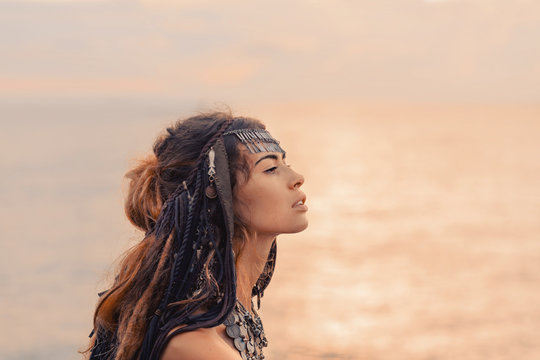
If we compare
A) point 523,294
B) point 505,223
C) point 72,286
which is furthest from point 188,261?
point 505,223

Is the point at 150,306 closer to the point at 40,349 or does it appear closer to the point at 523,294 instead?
the point at 40,349

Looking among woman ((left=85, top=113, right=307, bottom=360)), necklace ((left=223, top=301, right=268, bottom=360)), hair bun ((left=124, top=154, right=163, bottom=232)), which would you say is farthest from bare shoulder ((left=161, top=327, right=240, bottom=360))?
hair bun ((left=124, top=154, right=163, bottom=232))

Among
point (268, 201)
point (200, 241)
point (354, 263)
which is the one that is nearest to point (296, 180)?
point (268, 201)

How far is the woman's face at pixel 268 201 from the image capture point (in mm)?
4121

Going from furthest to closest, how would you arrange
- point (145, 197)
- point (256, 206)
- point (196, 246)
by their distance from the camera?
point (145, 197), point (256, 206), point (196, 246)

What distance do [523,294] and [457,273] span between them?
4.69 ft

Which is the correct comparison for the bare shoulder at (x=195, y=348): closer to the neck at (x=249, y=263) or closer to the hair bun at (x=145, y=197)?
the neck at (x=249, y=263)

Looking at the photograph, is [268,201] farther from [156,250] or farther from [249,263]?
[156,250]

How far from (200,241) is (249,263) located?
1.05 feet

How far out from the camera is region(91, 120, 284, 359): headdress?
3.77m

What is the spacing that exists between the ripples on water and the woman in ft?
1.72

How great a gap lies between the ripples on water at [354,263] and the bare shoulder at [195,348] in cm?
97

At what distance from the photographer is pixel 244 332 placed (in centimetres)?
399

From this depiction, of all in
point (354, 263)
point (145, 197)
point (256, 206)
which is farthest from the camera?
point (354, 263)
